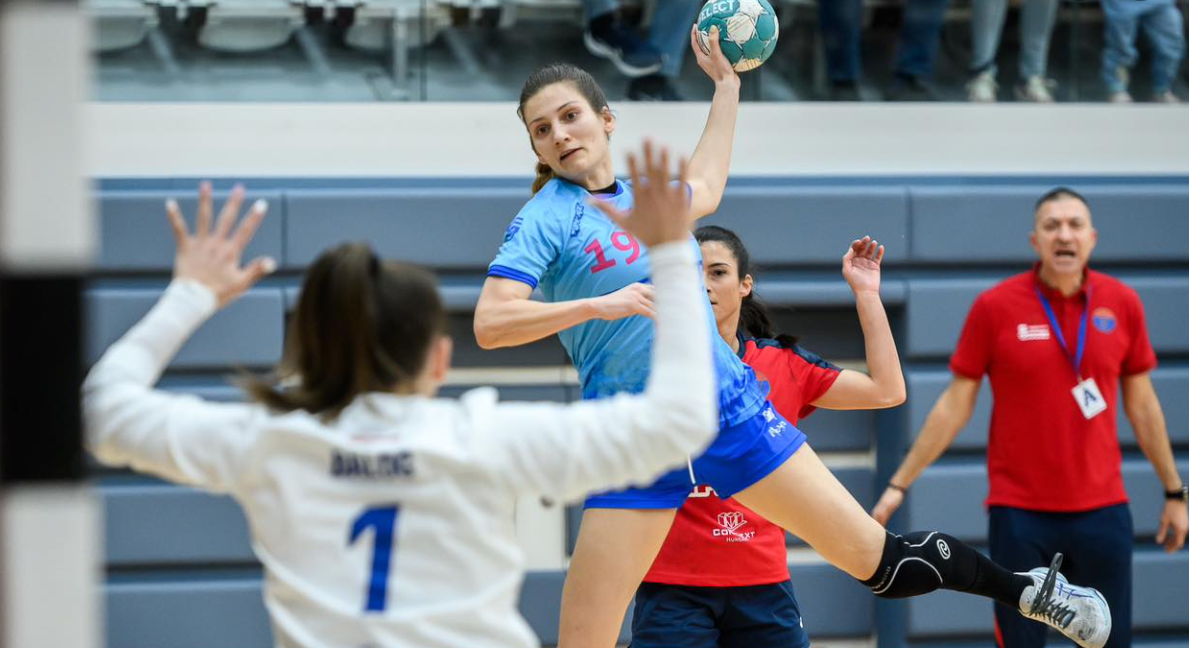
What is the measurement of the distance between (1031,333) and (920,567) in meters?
1.68

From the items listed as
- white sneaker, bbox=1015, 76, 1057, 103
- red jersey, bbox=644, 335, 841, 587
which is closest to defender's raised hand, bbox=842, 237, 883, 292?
red jersey, bbox=644, 335, 841, 587

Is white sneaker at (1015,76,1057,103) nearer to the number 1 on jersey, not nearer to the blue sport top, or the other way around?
the blue sport top

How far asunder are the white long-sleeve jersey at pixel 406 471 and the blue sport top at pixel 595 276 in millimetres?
1407

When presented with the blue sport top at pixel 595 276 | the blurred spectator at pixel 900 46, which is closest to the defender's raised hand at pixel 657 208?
the blue sport top at pixel 595 276

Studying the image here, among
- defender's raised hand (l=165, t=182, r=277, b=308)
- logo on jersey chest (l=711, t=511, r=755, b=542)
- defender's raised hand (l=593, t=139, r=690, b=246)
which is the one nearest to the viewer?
defender's raised hand (l=593, t=139, r=690, b=246)

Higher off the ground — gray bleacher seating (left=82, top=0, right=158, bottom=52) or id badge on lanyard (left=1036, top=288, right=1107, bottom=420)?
gray bleacher seating (left=82, top=0, right=158, bottom=52)

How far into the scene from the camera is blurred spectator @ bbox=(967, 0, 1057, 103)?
255 inches

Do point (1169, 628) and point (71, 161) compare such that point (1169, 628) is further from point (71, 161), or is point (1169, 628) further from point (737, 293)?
point (71, 161)

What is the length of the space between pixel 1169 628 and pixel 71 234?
5.84 meters

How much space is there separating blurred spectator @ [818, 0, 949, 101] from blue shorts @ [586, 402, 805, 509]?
319 centimetres

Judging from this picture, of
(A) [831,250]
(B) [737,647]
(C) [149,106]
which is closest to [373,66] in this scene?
(C) [149,106]

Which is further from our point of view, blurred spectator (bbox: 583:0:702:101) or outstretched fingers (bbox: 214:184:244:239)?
blurred spectator (bbox: 583:0:702:101)

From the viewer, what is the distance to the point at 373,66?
19.6ft

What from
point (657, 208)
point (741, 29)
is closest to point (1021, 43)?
point (741, 29)
